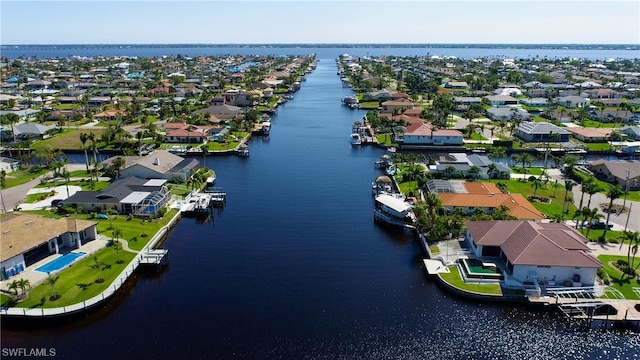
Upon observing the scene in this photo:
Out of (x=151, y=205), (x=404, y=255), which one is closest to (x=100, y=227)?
(x=151, y=205)

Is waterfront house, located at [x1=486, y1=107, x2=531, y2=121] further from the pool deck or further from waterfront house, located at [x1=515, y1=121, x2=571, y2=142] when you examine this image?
the pool deck

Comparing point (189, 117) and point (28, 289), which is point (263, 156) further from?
point (28, 289)

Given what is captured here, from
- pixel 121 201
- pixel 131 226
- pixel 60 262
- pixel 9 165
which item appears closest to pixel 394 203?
pixel 131 226

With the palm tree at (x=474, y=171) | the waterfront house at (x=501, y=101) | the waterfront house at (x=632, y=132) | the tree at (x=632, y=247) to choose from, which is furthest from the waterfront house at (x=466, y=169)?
the waterfront house at (x=501, y=101)

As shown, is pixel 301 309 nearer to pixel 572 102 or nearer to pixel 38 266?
pixel 38 266

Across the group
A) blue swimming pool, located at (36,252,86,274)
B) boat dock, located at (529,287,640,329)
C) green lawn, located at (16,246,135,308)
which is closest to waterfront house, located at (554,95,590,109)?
boat dock, located at (529,287,640,329)

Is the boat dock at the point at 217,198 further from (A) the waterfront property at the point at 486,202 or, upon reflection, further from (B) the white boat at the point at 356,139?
(B) the white boat at the point at 356,139
